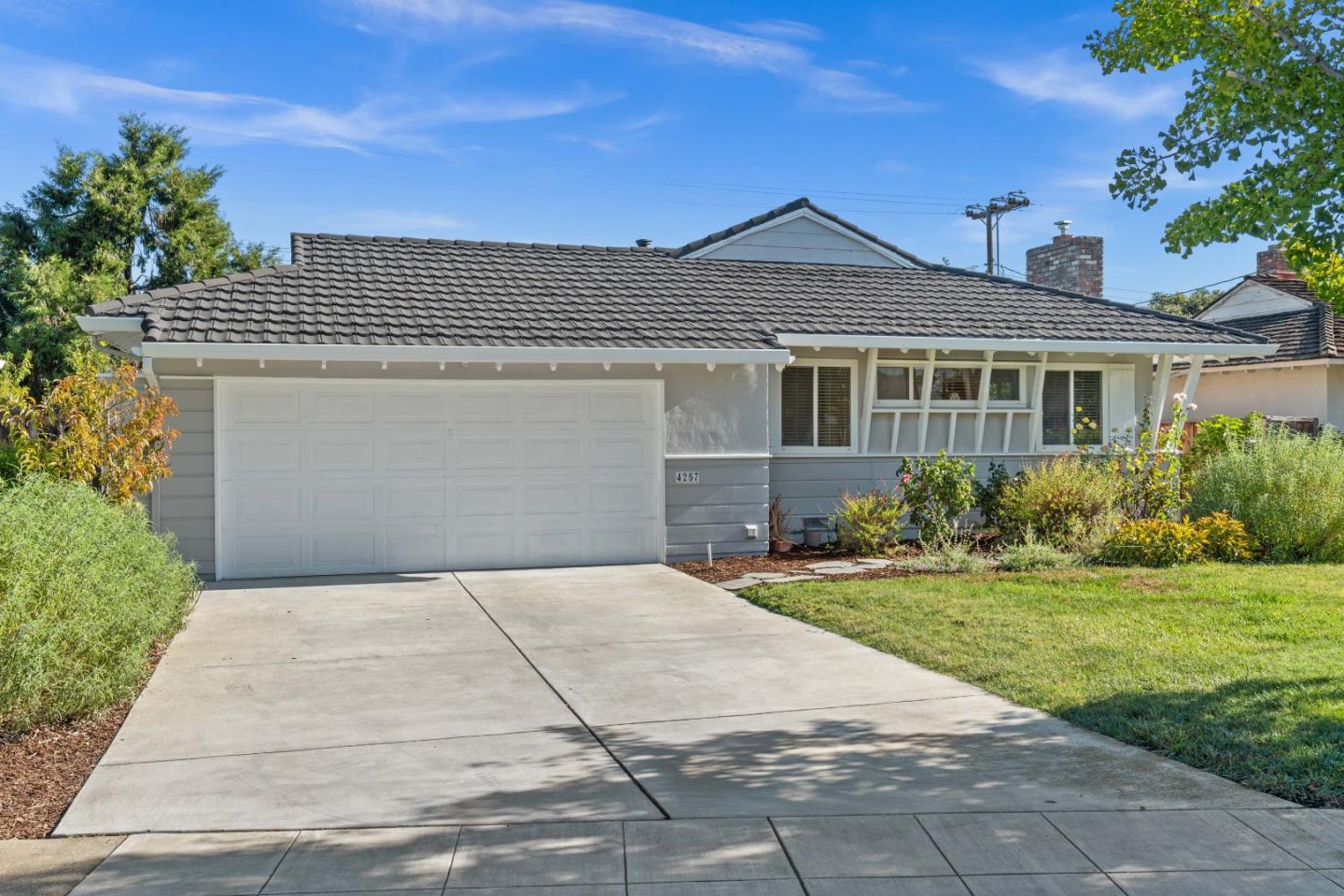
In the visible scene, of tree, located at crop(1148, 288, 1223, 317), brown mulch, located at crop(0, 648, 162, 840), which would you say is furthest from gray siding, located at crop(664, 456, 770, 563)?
tree, located at crop(1148, 288, 1223, 317)

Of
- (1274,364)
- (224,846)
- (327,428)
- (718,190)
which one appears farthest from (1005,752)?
(718,190)

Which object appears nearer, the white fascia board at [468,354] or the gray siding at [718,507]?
the white fascia board at [468,354]

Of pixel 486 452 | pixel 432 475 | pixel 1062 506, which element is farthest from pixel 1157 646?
pixel 432 475

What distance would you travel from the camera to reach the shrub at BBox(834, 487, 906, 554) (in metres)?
13.8

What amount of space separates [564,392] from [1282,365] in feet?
54.7

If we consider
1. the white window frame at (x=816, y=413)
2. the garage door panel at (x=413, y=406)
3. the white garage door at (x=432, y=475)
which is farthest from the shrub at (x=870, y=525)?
the garage door panel at (x=413, y=406)

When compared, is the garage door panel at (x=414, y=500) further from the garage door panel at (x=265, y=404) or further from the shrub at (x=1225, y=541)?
the shrub at (x=1225, y=541)

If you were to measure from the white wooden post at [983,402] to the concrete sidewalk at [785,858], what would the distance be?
10778 mm

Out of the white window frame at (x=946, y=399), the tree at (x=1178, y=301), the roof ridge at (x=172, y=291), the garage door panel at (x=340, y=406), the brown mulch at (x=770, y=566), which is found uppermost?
the tree at (x=1178, y=301)

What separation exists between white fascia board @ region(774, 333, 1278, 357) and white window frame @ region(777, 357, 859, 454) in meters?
0.59

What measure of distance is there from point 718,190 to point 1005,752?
3725cm

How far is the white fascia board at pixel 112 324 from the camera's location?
11648 millimetres

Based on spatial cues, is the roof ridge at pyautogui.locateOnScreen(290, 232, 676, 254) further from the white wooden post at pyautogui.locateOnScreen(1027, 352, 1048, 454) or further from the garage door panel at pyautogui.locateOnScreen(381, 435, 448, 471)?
the white wooden post at pyautogui.locateOnScreen(1027, 352, 1048, 454)

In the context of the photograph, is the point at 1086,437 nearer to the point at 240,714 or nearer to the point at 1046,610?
the point at 1046,610
